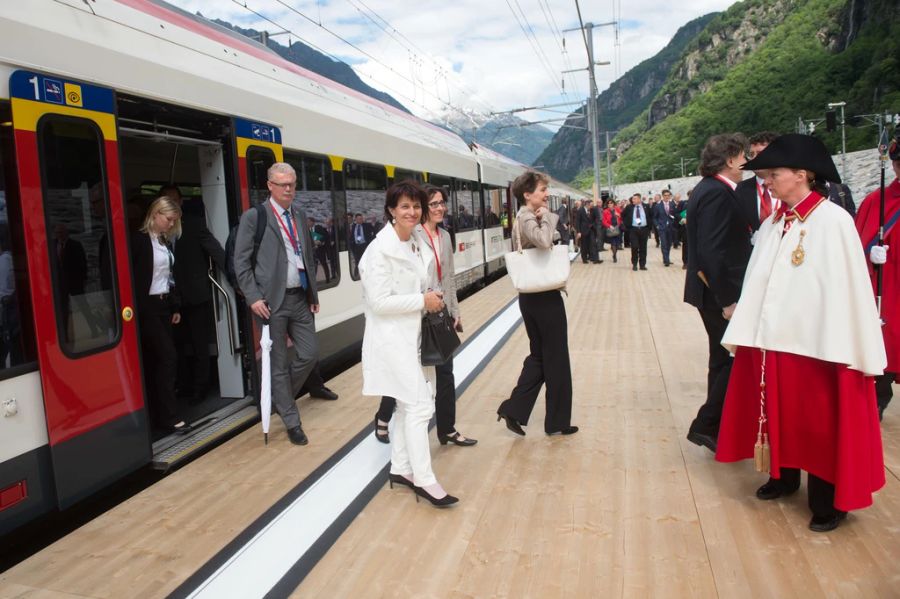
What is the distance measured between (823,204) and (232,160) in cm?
381

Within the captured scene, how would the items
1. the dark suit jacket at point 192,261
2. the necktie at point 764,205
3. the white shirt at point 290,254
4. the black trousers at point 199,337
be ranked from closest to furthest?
1. the necktie at point 764,205
2. the white shirt at point 290,254
3. the dark suit jacket at point 192,261
4. the black trousers at point 199,337

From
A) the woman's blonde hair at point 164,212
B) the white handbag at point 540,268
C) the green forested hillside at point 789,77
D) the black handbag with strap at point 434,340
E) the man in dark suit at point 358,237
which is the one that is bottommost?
the black handbag with strap at point 434,340

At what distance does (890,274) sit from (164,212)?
189 inches

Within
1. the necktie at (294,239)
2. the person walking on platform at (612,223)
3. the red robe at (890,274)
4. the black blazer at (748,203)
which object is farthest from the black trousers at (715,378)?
the person walking on platform at (612,223)

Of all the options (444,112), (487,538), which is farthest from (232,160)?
(444,112)

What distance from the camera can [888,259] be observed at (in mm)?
4500

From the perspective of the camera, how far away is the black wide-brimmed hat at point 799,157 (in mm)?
3166

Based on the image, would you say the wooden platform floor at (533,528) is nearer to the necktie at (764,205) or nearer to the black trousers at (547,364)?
the black trousers at (547,364)

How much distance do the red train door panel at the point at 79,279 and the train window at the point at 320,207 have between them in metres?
2.47

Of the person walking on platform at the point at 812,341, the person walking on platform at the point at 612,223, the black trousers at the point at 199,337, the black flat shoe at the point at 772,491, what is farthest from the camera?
the person walking on platform at the point at 612,223

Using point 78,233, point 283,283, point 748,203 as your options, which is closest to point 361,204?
point 283,283

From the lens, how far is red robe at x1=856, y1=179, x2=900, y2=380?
4.36 m

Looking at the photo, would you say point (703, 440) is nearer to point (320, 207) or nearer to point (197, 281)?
point (197, 281)

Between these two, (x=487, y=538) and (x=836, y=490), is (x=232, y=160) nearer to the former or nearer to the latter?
(x=487, y=538)
